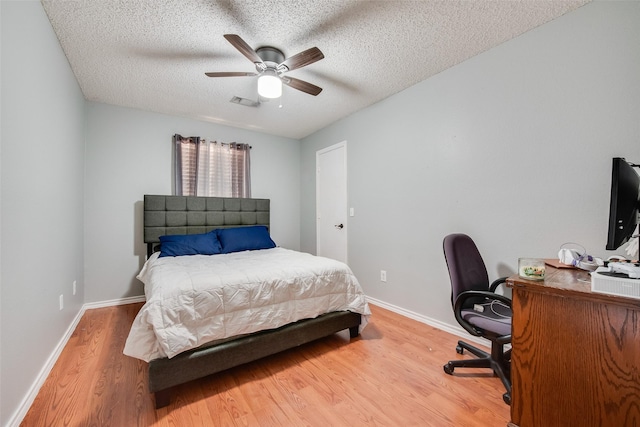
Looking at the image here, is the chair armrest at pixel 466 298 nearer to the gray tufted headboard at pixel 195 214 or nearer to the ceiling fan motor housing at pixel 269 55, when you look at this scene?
the ceiling fan motor housing at pixel 269 55

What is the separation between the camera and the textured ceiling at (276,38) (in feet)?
5.88

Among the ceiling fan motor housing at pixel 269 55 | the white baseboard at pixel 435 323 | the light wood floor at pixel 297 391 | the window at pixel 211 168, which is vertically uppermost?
the ceiling fan motor housing at pixel 269 55

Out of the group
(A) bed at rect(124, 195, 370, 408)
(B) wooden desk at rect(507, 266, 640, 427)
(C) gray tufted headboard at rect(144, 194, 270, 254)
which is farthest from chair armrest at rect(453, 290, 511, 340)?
(C) gray tufted headboard at rect(144, 194, 270, 254)

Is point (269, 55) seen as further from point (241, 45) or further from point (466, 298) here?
point (466, 298)

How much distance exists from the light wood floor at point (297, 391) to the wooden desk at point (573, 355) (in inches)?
19.2

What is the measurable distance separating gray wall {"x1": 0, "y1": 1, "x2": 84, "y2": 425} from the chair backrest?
2522 millimetres

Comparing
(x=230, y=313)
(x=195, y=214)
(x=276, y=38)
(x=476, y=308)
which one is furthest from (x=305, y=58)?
(x=195, y=214)

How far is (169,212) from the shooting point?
347 cm

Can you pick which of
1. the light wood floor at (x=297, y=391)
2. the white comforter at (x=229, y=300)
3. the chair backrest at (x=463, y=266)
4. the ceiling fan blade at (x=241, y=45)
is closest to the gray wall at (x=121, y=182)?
the light wood floor at (x=297, y=391)

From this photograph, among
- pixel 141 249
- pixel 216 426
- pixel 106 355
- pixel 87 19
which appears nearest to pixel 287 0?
pixel 87 19

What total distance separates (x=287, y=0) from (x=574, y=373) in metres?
2.45

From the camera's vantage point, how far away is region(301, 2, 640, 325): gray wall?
1.70m

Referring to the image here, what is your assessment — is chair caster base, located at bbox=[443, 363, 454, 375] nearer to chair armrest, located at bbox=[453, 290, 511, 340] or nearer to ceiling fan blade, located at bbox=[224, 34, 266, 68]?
chair armrest, located at bbox=[453, 290, 511, 340]

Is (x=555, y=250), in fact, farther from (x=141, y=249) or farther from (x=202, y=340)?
(x=141, y=249)
